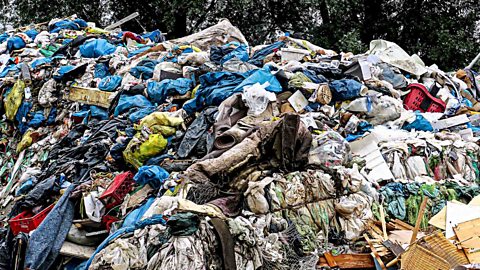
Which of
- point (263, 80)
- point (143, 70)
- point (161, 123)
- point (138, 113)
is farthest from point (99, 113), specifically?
point (263, 80)

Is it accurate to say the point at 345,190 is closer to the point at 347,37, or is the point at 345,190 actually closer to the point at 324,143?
the point at 324,143

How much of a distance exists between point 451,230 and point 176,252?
199cm

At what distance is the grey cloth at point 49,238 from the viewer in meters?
4.64

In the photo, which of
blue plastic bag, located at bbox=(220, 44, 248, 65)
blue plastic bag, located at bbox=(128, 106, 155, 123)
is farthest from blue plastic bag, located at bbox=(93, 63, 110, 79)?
blue plastic bag, located at bbox=(220, 44, 248, 65)

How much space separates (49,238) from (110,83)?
331 cm

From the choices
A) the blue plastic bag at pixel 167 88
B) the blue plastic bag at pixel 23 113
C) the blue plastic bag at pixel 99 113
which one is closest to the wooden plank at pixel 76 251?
the blue plastic bag at pixel 167 88

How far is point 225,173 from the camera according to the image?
4.61 metres

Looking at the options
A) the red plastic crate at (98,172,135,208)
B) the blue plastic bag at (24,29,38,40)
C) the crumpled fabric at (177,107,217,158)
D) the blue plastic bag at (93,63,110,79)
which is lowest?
the red plastic crate at (98,172,135,208)

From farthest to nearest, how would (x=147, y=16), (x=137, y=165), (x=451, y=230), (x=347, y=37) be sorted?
(x=147, y=16)
(x=347, y=37)
(x=137, y=165)
(x=451, y=230)

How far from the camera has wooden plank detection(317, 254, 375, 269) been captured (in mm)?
4203

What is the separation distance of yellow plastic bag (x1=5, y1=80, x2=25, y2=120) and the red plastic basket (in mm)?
5323

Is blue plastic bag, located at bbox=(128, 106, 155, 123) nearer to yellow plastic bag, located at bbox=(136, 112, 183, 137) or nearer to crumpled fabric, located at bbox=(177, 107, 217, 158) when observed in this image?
yellow plastic bag, located at bbox=(136, 112, 183, 137)

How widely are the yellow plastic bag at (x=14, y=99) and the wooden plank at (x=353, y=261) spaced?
581 cm

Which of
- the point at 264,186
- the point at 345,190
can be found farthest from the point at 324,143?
the point at 264,186
